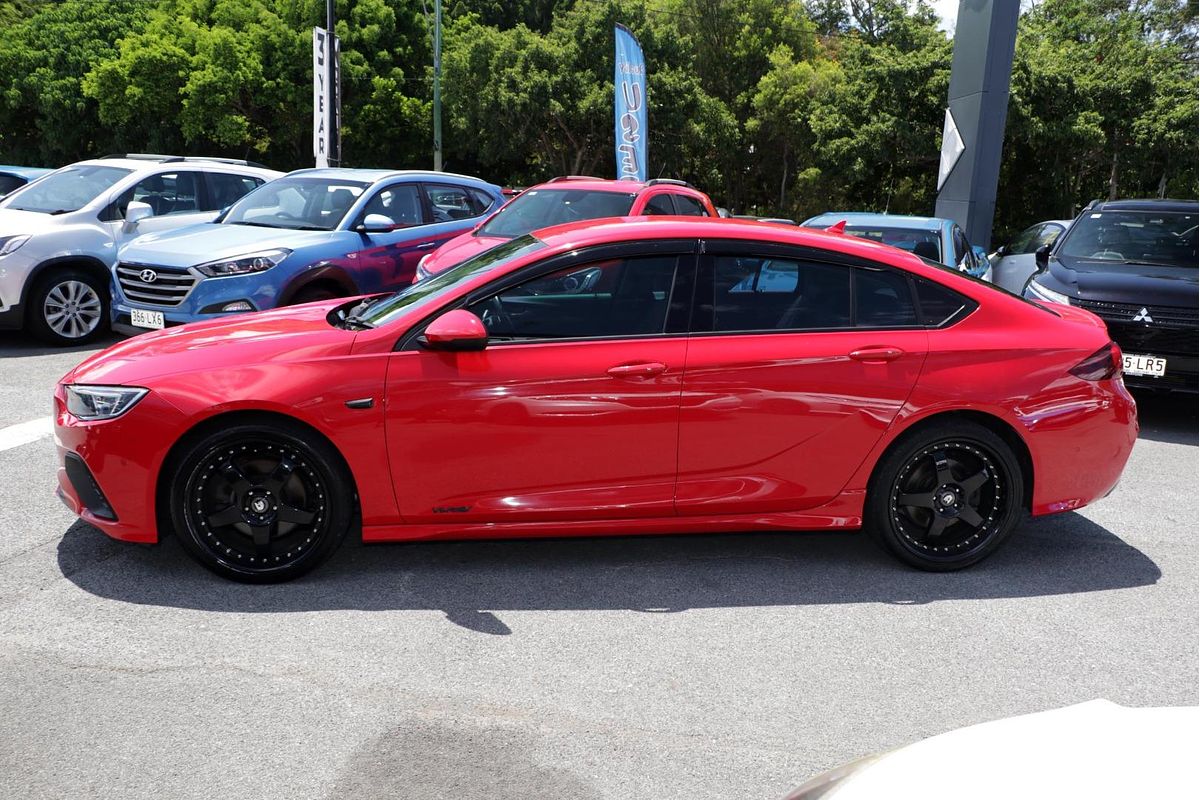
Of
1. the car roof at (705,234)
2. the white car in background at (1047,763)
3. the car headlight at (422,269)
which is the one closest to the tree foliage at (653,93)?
the car headlight at (422,269)

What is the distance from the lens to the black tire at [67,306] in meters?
9.86

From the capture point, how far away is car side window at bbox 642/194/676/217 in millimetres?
10172

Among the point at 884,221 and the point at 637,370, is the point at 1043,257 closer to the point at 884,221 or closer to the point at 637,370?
the point at 884,221

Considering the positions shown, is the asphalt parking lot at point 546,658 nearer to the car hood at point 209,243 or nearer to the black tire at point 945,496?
the black tire at point 945,496

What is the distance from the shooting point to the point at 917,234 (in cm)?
1030

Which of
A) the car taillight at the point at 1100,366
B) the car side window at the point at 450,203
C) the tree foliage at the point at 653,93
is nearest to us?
the car taillight at the point at 1100,366

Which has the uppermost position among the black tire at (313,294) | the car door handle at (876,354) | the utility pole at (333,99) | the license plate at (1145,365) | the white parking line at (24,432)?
the utility pole at (333,99)

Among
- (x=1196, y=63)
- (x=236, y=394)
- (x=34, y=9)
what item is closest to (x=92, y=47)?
(x=34, y=9)

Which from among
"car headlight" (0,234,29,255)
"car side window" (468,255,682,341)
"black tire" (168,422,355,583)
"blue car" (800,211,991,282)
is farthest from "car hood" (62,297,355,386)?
"blue car" (800,211,991,282)

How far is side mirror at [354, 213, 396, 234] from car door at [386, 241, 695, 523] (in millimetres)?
5198

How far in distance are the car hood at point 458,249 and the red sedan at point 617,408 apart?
13.5 feet

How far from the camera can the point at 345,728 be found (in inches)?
136

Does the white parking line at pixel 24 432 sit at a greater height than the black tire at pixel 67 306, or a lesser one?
lesser

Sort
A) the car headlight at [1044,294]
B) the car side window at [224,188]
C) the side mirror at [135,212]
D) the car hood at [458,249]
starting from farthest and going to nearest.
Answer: the car side window at [224,188] → the side mirror at [135,212] → the car hood at [458,249] → the car headlight at [1044,294]
